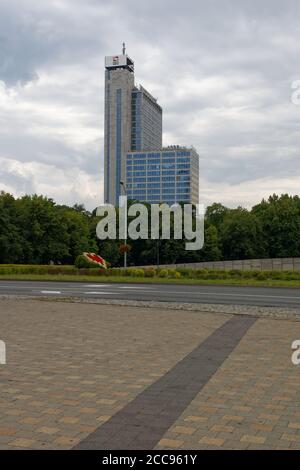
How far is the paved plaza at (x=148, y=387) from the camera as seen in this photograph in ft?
15.2

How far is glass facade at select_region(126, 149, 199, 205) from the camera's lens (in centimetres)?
17300

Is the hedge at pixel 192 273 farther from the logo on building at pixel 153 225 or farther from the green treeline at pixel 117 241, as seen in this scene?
the logo on building at pixel 153 225

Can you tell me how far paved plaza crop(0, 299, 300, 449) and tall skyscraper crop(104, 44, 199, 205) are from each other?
165m

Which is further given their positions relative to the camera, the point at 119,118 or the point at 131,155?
the point at 119,118

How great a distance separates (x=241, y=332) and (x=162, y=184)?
167m

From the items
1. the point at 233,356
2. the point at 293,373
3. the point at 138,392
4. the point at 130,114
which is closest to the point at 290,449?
the point at 138,392

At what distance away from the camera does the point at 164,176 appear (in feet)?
573

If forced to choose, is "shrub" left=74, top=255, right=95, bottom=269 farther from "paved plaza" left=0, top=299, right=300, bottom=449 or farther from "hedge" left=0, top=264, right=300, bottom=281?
"paved plaza" left=0, top=299, right=300, bottom=449

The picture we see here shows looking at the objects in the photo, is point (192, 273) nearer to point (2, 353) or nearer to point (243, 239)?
point (2, 353)

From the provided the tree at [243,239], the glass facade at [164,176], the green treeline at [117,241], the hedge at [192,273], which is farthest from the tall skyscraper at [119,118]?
the hedge at [192,273]

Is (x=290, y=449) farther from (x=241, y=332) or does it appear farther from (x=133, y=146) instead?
(x=133, y=146)

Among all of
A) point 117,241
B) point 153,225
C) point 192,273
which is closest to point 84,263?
point 192,273

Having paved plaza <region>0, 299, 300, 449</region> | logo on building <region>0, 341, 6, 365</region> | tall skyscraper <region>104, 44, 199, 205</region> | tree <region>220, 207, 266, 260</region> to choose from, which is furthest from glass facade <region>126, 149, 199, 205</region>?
logo on building <region>0, 341, 6, 365</region>

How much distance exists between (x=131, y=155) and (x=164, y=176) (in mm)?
16324
